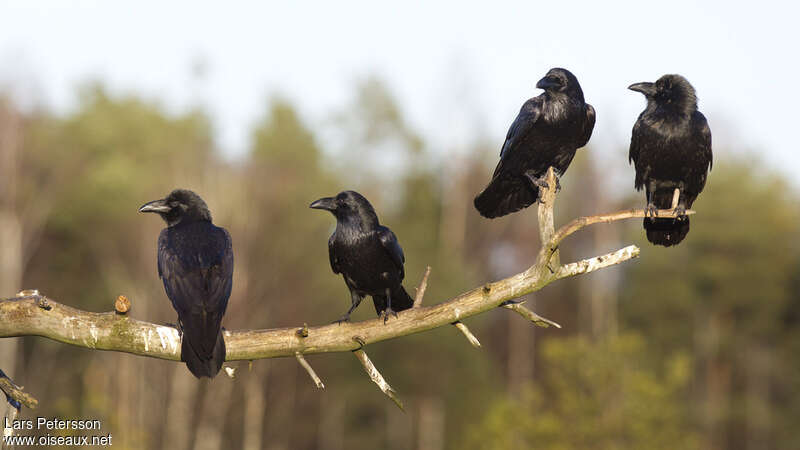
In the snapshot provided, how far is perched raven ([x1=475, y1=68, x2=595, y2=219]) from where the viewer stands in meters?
7.40

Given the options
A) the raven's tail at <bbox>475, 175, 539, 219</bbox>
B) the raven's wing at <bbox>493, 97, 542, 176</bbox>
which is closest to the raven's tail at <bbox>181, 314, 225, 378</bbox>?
the raven's tail at <bbox>475, 175, 539, 219</bbox>

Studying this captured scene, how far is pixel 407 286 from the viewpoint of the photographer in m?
34.4

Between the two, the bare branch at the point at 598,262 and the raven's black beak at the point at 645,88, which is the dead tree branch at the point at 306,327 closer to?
the bare branch at the point at 598,262

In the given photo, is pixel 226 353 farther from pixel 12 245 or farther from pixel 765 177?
pixel 765 177

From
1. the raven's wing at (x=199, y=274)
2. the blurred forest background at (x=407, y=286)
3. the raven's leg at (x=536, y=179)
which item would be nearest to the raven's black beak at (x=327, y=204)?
the raven's wing at (x=199, y=274)

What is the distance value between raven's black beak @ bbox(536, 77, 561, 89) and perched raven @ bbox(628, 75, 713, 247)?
3.47 ft

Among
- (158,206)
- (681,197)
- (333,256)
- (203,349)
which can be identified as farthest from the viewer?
(681,197)

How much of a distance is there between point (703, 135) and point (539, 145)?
1.50 meters

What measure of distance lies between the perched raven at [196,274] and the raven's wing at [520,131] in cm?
226

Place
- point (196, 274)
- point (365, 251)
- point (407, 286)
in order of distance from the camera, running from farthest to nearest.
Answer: point (407, 286)
point (365, 251)
point (196, 274)

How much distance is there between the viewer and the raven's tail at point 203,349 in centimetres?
550

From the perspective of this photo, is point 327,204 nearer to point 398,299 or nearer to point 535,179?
point 398,299

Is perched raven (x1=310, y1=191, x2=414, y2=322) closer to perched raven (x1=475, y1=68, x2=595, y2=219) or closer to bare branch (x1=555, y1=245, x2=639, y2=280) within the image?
perched raven (x1=475, y1=68, x2=595, y2=219)

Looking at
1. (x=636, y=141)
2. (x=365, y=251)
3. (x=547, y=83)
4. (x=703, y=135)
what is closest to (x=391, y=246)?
(x=365, y=251)
